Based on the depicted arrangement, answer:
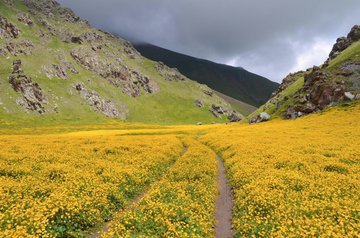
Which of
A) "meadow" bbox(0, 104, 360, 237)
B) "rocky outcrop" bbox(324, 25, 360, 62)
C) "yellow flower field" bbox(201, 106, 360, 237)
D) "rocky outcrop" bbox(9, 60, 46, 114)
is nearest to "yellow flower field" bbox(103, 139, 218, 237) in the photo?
"meadow" bbox(0, 104, 360, 237)

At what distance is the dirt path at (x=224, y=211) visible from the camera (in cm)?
1716

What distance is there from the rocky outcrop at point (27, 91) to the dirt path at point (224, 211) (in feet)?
556

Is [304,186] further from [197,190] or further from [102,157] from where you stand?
[102,157]

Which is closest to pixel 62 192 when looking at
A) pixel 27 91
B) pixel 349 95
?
pixel 349 95

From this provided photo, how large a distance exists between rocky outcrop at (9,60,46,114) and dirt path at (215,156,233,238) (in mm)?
169619

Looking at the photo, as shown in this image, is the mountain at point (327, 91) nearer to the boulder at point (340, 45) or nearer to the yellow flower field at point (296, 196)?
the boulder at point (340, 45)

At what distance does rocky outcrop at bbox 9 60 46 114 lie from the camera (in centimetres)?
17184

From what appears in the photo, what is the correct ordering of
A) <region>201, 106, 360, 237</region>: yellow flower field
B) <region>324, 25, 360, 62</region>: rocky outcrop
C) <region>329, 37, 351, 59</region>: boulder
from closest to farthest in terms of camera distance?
<region>201, 106, 360, 237</region>: yellow flower field, <region>324, 25, 360, 62</region>: rocky outcrop, <region>329, 37, 351, 59</region>: boulder

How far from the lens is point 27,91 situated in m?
178

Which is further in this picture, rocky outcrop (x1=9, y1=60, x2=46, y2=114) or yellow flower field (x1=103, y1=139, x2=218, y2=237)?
rocky outcrop (x1=9, y1=60, x2=46, y2=114)

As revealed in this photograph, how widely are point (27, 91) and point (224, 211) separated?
185 metres

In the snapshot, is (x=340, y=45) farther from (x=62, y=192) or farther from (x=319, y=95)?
(x=62, y=192)

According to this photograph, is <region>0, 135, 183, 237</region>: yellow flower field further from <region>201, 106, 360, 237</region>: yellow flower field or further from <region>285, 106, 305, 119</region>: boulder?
<region>285, 106, 305, 119</region>: boulder

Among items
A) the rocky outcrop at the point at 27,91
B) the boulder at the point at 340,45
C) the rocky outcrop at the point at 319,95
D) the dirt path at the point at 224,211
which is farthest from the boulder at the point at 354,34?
the rocky outcrop at the point at 27,91
